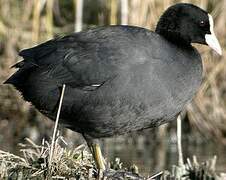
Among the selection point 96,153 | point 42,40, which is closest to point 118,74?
point 96,153

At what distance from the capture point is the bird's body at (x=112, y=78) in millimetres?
4941

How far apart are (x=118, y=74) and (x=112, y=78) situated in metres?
0.06

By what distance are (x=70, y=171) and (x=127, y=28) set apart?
1.01 metres

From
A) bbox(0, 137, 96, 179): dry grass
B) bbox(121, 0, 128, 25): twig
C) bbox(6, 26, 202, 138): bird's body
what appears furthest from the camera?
bbox(121, 0, 128, 25): twig

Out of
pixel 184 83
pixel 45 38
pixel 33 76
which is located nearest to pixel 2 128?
pixel 45 38

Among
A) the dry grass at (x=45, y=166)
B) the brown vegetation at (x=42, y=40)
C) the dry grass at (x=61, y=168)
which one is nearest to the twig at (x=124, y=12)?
the brown vegetation at (x=42, y=40)

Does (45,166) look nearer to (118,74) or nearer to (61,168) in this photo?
(61,168)

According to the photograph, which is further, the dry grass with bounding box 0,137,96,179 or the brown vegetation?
the brown vegetation

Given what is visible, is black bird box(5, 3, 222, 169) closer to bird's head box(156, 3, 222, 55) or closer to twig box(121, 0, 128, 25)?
bird's head box(156, 3, 222, 55)

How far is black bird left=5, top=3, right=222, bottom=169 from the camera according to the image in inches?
195

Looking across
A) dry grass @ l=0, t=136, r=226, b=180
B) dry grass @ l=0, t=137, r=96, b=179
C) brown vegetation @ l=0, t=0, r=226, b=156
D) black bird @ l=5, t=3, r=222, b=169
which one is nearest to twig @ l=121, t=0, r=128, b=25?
brown vegetation @ l=0, t=0, r=226, b=156

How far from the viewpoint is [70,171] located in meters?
4.79

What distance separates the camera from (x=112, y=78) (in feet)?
16.4

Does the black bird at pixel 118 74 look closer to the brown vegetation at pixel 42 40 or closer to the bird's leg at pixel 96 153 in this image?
the bird's leg at pixel 96 153
